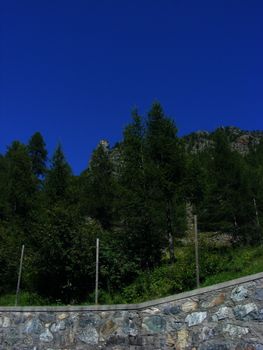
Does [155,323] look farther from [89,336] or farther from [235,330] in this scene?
[235,330]

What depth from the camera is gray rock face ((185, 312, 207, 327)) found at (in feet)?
24.2

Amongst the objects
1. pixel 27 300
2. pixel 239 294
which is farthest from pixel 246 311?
pixel 27 300

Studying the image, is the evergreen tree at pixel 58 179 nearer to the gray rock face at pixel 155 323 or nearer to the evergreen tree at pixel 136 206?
the evergreen tree at pixel 136 206

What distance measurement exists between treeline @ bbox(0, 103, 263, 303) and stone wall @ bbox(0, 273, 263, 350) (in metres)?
7.66

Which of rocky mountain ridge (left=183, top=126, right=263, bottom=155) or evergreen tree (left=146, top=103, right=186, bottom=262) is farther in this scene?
rocky mountain ridge (left=183, top=126, right=263, bottom=155)

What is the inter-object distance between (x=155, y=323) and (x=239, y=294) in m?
1.79

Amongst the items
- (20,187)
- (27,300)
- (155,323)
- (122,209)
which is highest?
(20,187)

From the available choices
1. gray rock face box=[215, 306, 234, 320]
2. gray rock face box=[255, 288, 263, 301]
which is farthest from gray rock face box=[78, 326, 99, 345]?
gray rock face box=[255, 288, 263, 301]

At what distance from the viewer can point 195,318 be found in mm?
7457

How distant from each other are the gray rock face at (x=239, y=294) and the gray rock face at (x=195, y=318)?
2.07 feet

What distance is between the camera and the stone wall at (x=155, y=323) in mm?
6953

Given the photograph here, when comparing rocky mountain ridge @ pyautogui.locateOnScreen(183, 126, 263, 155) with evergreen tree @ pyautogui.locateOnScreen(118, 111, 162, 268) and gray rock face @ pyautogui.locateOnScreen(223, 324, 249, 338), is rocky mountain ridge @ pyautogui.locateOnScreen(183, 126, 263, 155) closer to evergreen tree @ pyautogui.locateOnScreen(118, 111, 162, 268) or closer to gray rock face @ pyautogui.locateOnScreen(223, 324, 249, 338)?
evergreen tree @ pyautogui.locateOnScreen(118, 111, 162, 268)

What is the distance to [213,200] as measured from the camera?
104ft

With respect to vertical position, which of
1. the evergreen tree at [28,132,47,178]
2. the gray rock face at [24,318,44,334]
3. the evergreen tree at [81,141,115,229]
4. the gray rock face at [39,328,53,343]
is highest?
the evergreen tree at [28,132,47,178]
